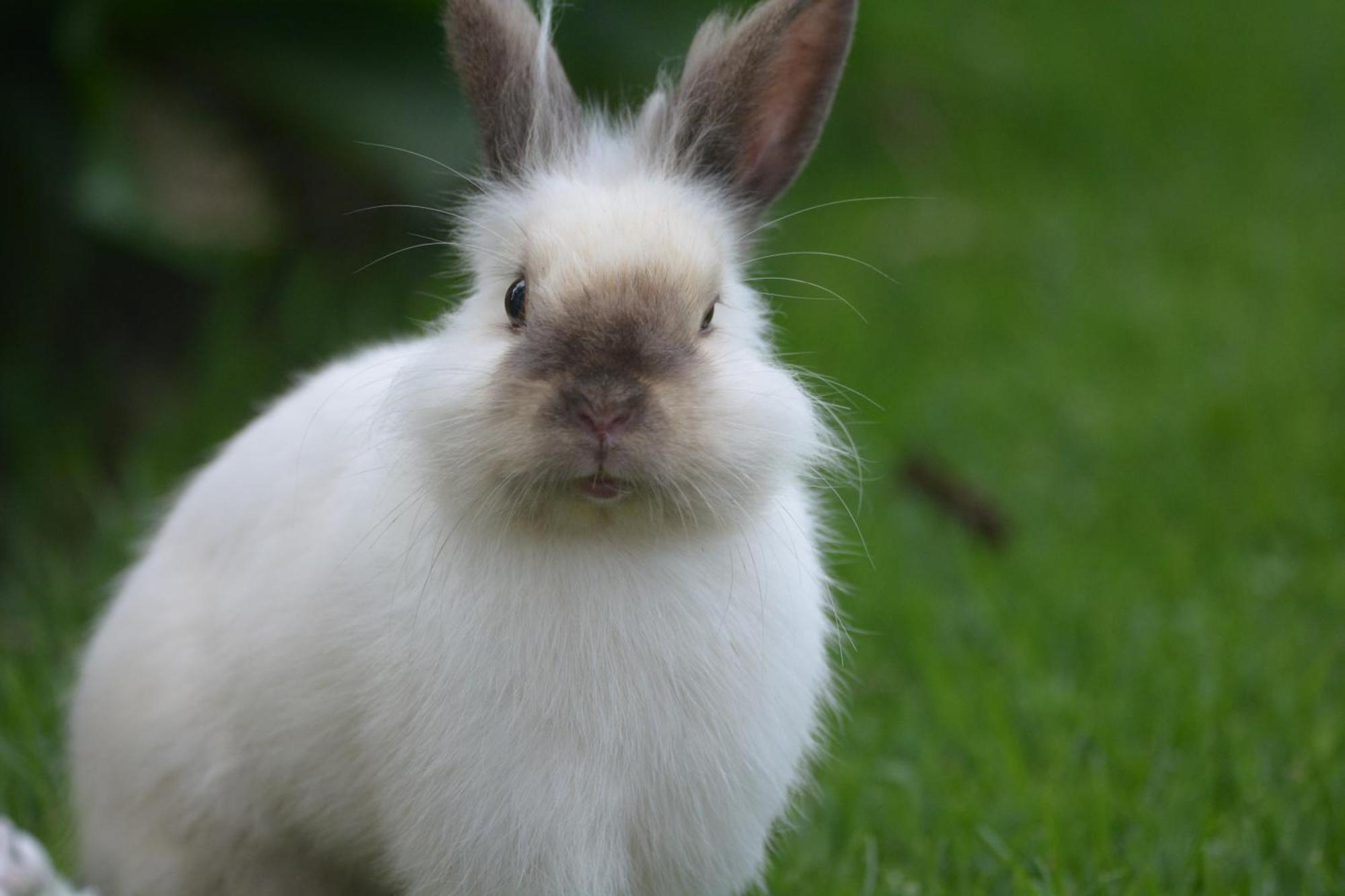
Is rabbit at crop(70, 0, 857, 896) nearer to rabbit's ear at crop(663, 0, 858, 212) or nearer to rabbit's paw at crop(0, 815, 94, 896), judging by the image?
rabbit's ear at crop(663, 0, 858, 212)

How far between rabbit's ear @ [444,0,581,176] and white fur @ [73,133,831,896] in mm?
83

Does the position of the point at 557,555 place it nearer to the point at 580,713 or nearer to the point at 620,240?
the point at 580,713

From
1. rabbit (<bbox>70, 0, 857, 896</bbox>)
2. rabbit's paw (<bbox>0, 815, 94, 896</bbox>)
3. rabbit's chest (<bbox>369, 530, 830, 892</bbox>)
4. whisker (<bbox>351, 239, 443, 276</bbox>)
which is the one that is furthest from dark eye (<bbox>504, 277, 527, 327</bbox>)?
rabbit's paw (<bbox>0, 815, 94, 896</bbox>)

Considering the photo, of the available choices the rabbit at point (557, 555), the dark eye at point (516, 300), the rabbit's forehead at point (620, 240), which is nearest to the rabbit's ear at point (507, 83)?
the rabbit at point (557, 555)

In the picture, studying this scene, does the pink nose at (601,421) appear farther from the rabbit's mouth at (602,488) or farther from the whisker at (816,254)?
the whisker at (816,254)

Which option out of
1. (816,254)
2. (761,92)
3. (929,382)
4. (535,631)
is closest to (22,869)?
(535,631)

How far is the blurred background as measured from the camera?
11.6 feet

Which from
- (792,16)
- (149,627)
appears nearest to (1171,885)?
(792,16)

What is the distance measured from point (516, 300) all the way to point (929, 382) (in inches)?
126

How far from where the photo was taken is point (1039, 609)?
14.2 ft

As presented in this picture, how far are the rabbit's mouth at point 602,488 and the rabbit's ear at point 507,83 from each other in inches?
26.8

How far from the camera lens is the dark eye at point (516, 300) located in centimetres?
261

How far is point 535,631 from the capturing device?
8.50ft

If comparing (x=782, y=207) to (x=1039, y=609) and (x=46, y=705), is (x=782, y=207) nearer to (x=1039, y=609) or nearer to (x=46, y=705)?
(x=1039, y=609)
